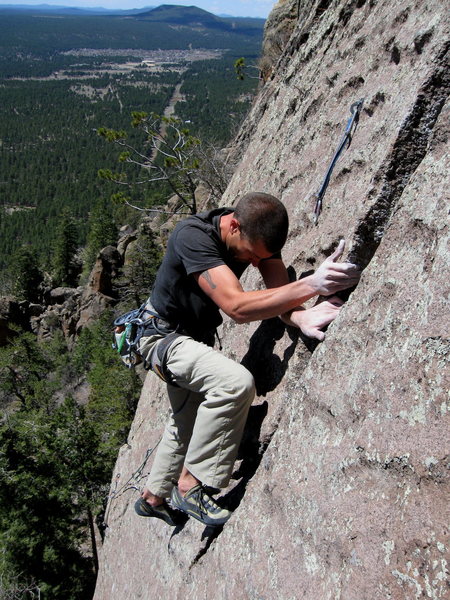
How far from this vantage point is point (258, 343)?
4.05m

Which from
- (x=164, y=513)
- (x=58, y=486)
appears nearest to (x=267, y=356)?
(x=164, y=513)

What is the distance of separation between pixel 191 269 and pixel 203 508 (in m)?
1.75

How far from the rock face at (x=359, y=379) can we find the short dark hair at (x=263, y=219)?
40cm

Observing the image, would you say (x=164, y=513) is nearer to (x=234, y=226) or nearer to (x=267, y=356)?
(x=267, y=356)

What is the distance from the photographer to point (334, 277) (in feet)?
9.80

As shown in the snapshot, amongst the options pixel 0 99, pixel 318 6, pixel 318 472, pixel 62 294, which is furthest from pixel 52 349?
pixel 0 99

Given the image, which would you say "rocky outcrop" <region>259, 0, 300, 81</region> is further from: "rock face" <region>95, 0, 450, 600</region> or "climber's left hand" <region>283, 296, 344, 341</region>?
"climber's left hand" <region>283, 296, 344, 341</region>

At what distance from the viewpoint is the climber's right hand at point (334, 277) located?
2982mm

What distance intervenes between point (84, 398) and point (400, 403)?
31.2 m

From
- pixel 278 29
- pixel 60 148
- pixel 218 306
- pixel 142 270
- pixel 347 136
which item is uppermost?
pixel 278 29

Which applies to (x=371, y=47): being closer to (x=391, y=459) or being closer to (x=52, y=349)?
(x=391, y=459)

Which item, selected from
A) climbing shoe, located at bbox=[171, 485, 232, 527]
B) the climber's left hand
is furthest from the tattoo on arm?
climbing shoe, located at bbox=[171, 485, 232, 527]

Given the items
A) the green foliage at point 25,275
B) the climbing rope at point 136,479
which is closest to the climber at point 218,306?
the climbing rope at point 136,479

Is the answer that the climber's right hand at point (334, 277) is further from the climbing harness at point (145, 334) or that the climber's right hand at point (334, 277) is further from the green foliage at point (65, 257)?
the green foliage at point (65, 257)
